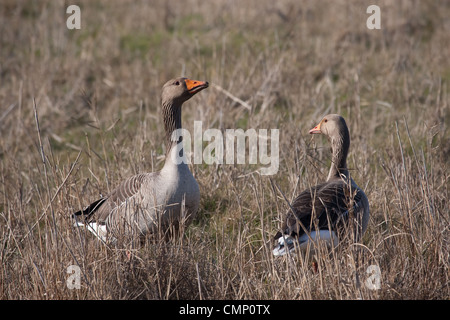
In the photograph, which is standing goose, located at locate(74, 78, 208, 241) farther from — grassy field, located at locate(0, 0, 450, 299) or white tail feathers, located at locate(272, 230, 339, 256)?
white tail feathers, located at locate(272, 230, 339, 256)

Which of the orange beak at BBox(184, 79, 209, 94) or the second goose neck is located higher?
the orange beak at BBox(184, 79, 209, 94)

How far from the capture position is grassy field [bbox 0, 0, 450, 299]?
151 inches

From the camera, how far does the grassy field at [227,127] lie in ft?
12.6

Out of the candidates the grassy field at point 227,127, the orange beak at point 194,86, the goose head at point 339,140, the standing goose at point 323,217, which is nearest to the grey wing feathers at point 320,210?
the standing goose at point 323,217

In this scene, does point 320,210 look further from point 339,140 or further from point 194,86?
point 194,86

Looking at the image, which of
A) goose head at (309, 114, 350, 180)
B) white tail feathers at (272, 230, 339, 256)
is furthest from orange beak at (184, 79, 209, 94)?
white tail feathers at (272, 230, 339, 256)

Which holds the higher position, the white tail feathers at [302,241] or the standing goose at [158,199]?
the standing goose at [158,199]

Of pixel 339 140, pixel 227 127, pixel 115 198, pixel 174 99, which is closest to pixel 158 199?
pixel 115 198

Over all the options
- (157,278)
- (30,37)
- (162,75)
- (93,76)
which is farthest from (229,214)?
(30,37)

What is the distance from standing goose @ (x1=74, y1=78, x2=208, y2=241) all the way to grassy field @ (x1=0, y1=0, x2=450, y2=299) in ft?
0.70

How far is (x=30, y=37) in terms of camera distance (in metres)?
10.5

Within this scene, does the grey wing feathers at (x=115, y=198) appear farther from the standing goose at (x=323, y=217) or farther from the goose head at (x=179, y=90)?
the standing goose at (x=323, y=217)

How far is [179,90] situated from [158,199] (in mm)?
983

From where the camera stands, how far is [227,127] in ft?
22.5
